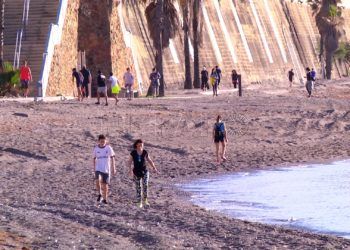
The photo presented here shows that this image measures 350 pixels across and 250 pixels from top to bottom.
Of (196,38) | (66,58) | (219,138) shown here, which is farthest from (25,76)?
(196,38)

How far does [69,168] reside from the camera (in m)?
25.9

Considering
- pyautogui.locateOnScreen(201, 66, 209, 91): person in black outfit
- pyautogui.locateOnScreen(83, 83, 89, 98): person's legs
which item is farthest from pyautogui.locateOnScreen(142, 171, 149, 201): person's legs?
pyautogui.locateOnScreen(201, 66, 209, 91): person in black outfit

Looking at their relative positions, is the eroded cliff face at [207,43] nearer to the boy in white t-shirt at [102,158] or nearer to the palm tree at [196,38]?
the palm tree at [196,38]

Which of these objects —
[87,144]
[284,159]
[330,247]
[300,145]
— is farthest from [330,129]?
[330,247]

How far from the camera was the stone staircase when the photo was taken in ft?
132

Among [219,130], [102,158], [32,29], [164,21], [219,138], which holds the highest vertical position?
[164,21]

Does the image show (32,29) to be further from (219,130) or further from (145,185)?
(145,185)

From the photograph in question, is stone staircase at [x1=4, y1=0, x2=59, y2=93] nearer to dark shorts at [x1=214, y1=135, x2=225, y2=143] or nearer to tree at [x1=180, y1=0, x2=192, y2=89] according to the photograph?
dark shorts at [x1=214, y1=135, x2=225, y2=143]

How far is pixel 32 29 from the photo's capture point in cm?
4075

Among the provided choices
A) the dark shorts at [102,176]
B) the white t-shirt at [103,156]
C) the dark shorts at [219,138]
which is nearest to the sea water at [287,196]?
the dark shorts at [219,138]

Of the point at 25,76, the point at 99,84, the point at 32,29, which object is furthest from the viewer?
the point at 32,29

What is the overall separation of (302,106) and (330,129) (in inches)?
261

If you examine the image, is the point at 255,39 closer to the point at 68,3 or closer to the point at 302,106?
the point at 302,106

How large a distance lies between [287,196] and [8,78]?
660 inches
